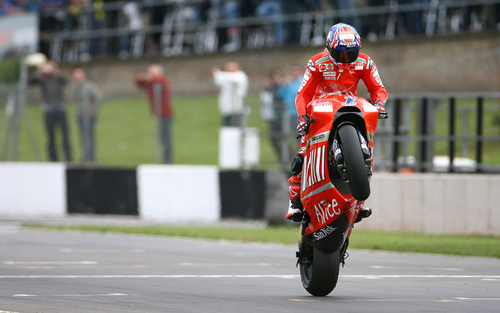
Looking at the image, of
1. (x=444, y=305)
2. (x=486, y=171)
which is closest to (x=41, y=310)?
(x=444, y=305)

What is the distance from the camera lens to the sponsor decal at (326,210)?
8219 millimetres

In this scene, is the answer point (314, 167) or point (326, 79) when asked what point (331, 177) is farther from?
point (326, 79)

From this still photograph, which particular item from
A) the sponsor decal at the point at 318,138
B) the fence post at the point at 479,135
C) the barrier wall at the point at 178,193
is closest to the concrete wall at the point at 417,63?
the barrier wall at the point at 178,193

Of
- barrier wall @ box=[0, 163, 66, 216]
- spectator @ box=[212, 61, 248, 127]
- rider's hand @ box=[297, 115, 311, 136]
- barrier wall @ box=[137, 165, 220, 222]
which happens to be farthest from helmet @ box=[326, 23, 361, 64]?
barrier wall @ box=[0, 163, 66, 216]

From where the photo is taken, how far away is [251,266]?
11.2 meters

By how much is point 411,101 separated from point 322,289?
8684 millimetres

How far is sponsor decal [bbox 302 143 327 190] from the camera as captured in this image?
825 cm

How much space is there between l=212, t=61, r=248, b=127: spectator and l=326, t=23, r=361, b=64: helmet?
9532 millimetres

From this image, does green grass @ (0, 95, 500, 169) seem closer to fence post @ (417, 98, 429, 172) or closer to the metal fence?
the metal fence

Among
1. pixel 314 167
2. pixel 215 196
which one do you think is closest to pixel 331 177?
pixel 314 167

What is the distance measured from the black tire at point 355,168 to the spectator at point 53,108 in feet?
43.2

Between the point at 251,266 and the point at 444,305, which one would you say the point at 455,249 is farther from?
the point at 444,305

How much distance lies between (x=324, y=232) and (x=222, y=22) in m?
20.6

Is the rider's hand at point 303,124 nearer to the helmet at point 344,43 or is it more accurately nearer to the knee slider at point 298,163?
the knee slider at point 298,163
